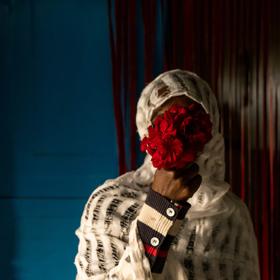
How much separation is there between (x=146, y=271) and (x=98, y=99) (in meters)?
0.80

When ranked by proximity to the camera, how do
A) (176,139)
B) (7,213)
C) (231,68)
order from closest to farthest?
(176,139) → (231,68) → (7,213)

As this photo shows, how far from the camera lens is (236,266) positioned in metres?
1.01

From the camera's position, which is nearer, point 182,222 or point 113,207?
point 182,222

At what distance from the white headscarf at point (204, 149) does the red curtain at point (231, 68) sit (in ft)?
1.17

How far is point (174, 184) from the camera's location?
757 millimetres

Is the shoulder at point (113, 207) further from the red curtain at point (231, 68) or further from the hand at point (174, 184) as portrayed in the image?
the red curtain at point (231, 68)

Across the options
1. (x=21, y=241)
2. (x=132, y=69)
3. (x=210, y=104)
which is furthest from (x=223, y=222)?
(x=21, y=241)

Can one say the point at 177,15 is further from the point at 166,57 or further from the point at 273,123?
the point at 273,123

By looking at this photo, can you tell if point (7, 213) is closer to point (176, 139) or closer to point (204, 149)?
point (204, 149)

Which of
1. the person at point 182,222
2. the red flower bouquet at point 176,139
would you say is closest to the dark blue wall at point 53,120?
the person at point 182,222

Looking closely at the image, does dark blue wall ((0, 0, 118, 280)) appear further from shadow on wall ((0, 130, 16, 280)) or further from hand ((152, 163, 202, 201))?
hand ((152, 163, 202, 201))

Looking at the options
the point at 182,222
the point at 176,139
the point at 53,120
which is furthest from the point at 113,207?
the point at 53,120

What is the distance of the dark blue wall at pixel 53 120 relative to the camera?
1.48m

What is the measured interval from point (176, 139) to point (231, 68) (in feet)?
2.35
